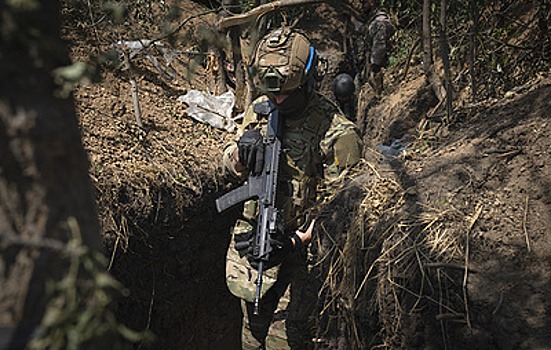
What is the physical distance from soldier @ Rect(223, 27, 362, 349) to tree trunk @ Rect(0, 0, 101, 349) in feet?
8.28

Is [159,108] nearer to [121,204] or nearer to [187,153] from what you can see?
[187,153]

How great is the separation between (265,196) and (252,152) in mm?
300

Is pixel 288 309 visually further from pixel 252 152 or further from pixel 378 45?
pixel 378 45

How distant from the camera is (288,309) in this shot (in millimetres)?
3512

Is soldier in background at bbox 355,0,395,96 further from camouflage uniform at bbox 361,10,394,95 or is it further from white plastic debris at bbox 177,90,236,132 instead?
white plastic debris at bbox 177,90,236,132

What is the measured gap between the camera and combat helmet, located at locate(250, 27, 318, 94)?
3.18 meters

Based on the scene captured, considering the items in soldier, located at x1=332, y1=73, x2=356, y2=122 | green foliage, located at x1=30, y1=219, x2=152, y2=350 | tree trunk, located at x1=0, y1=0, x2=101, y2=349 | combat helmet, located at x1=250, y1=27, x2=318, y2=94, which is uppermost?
soldier, located at x1=332, y1=73, x2=356, y2=122

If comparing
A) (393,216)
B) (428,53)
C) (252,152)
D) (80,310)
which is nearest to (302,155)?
(252,152)

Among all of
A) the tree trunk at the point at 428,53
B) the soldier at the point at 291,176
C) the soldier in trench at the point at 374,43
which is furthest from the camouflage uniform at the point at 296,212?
the soldier in trench at the point at 374,43

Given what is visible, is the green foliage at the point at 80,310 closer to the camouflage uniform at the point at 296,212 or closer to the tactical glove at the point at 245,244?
the tactical glove at the point at 245,244

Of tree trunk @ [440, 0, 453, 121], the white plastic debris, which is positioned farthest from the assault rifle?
the white plastic debris

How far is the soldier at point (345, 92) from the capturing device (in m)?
7.00

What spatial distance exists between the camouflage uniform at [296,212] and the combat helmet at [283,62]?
305mm

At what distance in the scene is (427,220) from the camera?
2.72 m
